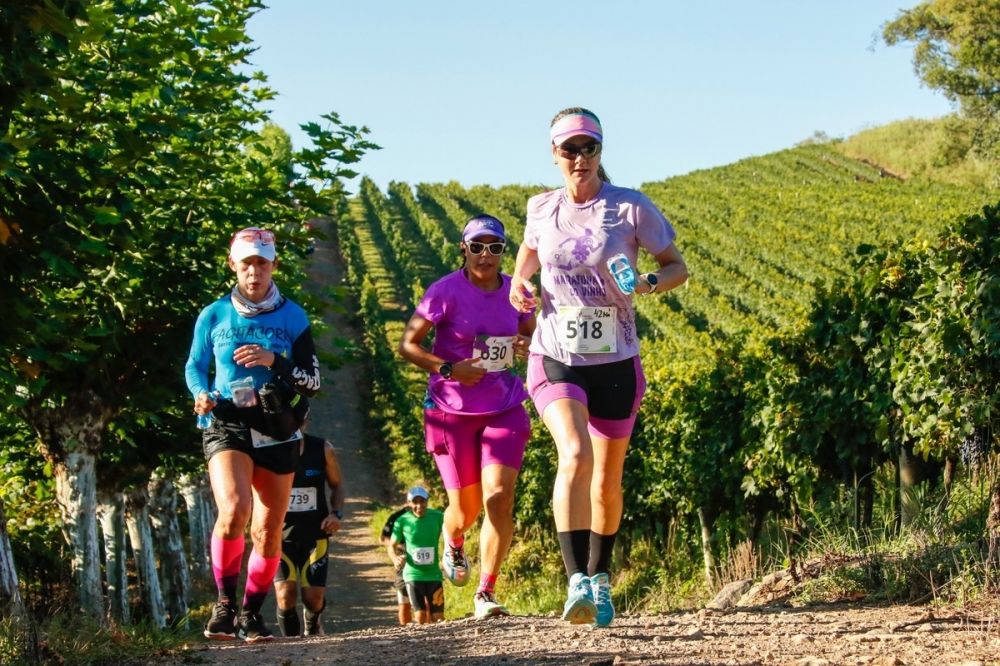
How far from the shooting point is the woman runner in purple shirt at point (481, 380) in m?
8.09

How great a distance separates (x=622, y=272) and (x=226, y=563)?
116 inches

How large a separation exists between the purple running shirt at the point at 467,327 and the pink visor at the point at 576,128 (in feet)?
5.32

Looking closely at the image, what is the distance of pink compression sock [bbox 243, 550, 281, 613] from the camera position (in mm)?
7941

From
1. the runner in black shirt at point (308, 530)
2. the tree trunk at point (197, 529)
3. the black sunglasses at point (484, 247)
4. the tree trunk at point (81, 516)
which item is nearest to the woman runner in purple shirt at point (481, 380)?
the black sunglasses at point (484, 247)

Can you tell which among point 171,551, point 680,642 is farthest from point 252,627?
point 171,551

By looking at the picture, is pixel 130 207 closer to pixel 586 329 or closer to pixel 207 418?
pixel 207 418

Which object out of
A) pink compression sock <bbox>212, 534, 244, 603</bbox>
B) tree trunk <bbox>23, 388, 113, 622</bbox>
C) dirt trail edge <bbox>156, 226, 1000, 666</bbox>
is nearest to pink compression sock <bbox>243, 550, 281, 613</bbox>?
pink compression sock <bbox>212, 534, 244, 603</bbox>

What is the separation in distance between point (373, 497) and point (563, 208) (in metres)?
27.2

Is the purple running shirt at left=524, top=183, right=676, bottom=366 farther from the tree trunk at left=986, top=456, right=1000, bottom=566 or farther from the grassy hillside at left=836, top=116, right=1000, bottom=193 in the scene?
the grassy hillside at left=836, top=116, right=1000, bottom=193

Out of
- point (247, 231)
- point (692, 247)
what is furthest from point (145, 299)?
point (692, 247)

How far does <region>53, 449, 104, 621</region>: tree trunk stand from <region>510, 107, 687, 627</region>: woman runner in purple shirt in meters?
7.85

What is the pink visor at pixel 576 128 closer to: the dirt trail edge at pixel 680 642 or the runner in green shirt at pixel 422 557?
the dirt trail edge at pixel 680 642

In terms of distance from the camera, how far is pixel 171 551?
2014cm

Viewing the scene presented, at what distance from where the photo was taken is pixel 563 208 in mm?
6848
